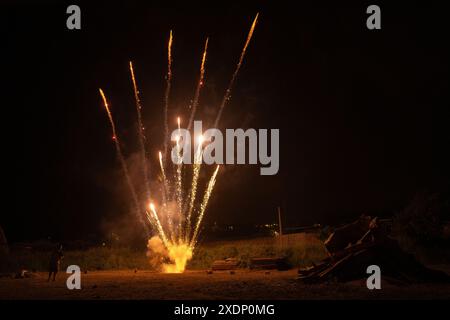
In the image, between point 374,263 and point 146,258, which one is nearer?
point 374,263

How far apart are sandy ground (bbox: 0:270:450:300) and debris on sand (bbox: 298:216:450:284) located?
0.48 m

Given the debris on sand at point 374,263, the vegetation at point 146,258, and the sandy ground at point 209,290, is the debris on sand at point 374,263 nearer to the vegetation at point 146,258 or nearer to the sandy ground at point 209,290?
the sandy ground at point 209,290

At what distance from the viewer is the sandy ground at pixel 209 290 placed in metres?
13.2

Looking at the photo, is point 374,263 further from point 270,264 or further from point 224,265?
point 224,265

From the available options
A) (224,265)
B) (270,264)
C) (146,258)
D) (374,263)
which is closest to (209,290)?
(374,263)

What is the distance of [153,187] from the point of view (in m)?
32.7

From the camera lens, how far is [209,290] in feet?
48.1

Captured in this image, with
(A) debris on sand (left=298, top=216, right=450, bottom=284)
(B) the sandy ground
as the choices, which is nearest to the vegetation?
(B) the sandy ground

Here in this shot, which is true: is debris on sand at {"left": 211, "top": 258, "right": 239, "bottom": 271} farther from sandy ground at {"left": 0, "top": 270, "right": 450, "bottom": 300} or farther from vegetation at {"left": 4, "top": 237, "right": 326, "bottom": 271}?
sandy ground at {"left": 0, "top": 270, "right": 450, "bottom": 300}

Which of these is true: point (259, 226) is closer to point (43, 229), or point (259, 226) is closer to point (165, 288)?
point (43, 229)

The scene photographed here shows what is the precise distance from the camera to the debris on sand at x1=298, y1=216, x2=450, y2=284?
15445mm

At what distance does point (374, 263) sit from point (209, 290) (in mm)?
4995

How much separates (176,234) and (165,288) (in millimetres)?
10198
